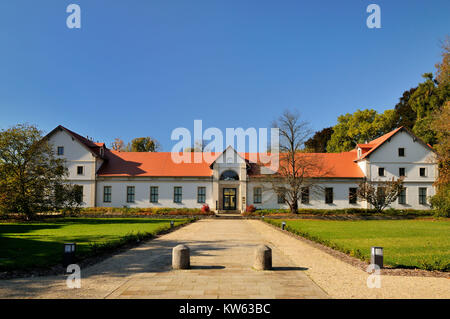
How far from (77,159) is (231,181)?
19.3 m

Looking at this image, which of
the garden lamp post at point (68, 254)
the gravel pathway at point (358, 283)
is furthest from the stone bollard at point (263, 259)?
the garden lamp post at point (68, 254)

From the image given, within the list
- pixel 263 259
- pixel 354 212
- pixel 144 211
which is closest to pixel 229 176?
pixel 144 211

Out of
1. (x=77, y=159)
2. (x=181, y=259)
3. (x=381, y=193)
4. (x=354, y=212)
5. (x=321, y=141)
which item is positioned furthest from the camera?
(x=321, y=141)

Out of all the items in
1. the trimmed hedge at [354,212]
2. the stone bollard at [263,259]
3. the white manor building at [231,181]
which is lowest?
the trimmed hedge at [354,212]

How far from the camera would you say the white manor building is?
38250 millimetres

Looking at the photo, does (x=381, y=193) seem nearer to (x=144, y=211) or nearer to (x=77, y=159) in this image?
(x=144, y=211)

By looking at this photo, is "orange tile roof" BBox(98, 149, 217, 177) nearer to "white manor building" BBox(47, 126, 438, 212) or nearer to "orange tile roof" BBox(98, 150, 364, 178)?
"orange tile roof" BBox(98, 150, 364, 178)

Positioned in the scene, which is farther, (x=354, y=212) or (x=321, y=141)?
(x=321, y=141)

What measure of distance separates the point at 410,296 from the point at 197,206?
1279 inches

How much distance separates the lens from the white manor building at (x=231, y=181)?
38.2 m

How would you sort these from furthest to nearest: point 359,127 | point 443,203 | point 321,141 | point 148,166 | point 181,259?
point 321,141 < point 359,127 < point 148,166 < point 443,203 < point 181,259

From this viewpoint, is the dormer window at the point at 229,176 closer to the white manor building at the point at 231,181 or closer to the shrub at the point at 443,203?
the white manor building at the point at 231,181

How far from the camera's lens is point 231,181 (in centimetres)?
3838
